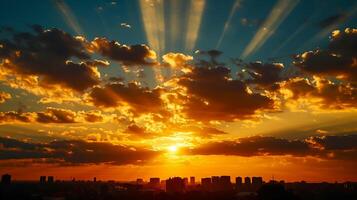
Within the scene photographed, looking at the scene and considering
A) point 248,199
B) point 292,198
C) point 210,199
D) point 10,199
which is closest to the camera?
point 292,198

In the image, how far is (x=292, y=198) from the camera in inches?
4481

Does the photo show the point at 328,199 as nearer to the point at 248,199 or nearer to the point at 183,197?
the point at 248,199

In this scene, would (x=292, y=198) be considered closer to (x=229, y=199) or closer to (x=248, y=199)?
(x=248, y=199)

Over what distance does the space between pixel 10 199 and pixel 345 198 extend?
159847 mm

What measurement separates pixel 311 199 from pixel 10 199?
14046 cm

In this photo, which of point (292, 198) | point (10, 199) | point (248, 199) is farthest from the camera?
point (248, 199)

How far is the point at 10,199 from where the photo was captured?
163250 mm

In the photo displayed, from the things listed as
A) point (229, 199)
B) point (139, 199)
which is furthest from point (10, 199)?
point (229, 199)

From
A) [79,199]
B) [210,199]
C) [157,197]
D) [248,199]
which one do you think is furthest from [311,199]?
[79,199]

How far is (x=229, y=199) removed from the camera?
7643 inches

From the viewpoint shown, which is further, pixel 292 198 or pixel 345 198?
pixel 345 198

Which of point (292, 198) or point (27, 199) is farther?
point (27, 199)

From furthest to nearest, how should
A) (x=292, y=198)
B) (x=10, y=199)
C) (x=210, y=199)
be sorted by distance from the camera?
(x=210, y=199), (x=10, y=199), (x=292, y=198)

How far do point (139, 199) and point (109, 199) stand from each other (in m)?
15.4
